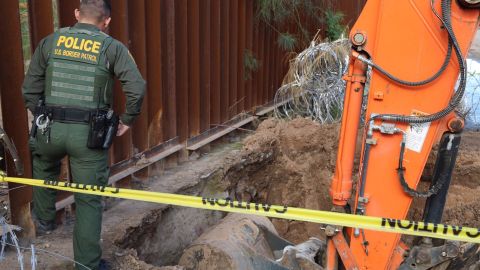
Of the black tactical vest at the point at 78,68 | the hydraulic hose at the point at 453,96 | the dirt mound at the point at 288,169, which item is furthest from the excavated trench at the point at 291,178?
the hydraulic hose at the point at 453,96

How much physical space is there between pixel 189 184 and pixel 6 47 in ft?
7.75

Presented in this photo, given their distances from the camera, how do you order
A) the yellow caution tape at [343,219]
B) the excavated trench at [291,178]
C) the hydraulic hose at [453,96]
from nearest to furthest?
the yellow caution tape at [343,219] < the hydraulic hose at [453,96] < the excavated trench at [291,178]

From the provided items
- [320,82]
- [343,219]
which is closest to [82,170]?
[343,219]

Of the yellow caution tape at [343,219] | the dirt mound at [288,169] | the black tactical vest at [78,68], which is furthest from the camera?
the dirt mound at [288,169]

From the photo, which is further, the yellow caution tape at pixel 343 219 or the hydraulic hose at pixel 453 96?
the hydraulic hose at pixel 453 96

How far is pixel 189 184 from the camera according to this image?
17.6 feet

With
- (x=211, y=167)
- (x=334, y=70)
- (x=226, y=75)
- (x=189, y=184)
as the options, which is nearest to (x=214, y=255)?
(x=189, y=184)

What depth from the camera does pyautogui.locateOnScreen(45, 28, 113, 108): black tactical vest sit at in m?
3.27

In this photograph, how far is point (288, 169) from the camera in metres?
6.07

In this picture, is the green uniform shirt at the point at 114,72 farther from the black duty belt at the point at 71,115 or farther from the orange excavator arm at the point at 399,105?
the orange excavator arm at the point at 399,105

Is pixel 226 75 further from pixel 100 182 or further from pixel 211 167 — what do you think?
pixel 100 182

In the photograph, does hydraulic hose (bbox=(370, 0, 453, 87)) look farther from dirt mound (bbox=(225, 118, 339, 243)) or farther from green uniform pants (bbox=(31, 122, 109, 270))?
dirt mound (bbox=(225, 118, 339, 243))

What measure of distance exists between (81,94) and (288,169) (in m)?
3.29

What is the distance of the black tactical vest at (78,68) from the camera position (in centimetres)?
327
